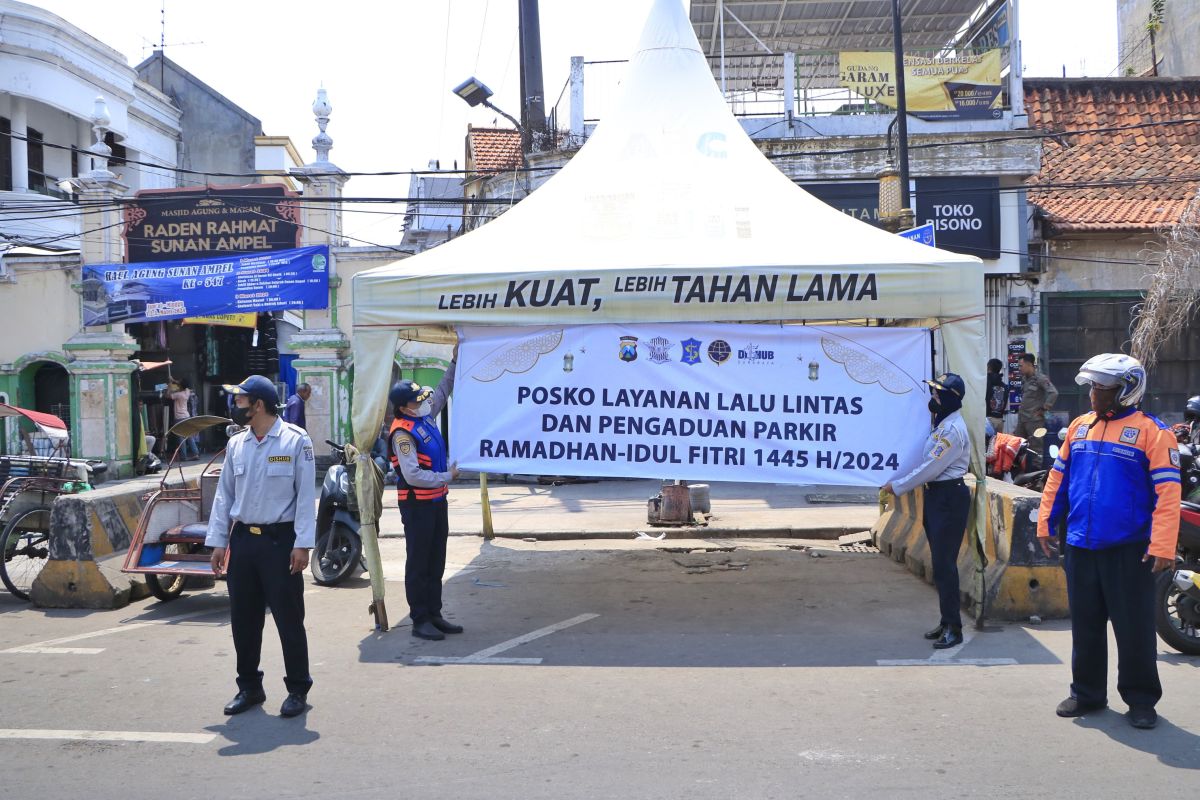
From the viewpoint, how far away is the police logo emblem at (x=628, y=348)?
7461mm

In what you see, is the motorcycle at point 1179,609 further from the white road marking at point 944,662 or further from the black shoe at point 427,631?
the black shoe at point 427,631

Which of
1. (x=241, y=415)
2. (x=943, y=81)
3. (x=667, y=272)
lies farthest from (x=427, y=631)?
(x=943, y=81)

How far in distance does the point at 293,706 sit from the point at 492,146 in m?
21.5

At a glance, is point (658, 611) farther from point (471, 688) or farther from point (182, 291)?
point (182, 291)

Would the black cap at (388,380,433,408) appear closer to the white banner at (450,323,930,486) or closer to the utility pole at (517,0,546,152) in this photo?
the white banner at (450,323,930,486)

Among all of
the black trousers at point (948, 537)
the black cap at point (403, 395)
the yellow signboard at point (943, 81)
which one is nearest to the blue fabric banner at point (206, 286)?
the yellow signboard at point (943, 81)

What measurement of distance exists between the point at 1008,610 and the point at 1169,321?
11728 millimetres

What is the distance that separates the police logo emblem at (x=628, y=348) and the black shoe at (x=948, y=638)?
110 inches

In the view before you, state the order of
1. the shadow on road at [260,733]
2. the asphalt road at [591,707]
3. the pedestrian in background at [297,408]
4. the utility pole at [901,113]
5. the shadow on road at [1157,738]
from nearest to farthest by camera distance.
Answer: the asphalt road at [591,707] < the shadow on road at [1157,738] < the shadow on road at [260,733] < the utility pole at [901,113] < the pedestrian in background at [297,408]

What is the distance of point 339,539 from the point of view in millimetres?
9367

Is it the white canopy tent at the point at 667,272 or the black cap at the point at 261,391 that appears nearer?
the black cap at the point at 261,391

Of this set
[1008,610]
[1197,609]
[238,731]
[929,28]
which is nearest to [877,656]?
[1008,610]

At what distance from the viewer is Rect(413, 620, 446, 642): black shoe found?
7.12m

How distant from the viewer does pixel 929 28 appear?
19594 millimetres
